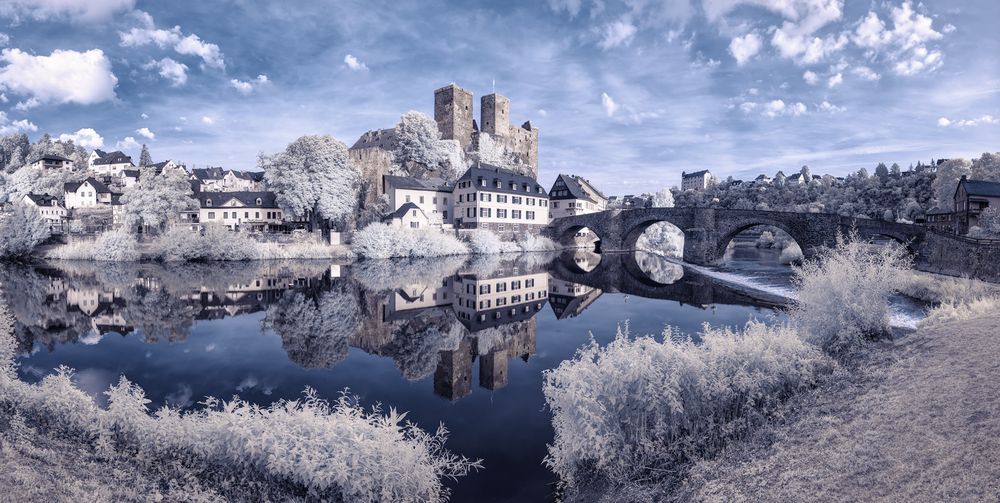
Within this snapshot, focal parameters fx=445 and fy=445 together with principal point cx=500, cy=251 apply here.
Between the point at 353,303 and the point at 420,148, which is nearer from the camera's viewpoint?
the point at 353,303

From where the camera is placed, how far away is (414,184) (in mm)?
58375

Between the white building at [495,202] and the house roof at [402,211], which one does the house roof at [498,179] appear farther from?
the house roof at [402,211]

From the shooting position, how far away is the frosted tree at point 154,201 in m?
48.0

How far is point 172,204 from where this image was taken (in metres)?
49.5

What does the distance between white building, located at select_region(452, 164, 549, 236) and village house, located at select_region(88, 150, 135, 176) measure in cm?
8088

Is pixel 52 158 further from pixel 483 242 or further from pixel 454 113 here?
pixel 483 242

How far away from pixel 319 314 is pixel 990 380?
20164 mm

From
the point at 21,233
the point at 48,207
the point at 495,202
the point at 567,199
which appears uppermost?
the point at 567,199

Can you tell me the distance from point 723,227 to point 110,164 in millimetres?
116429

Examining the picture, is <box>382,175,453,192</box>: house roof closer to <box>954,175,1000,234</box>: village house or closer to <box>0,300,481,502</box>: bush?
<box>0,300,481,502</box>: bush

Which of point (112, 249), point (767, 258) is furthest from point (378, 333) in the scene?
point (767, 258)

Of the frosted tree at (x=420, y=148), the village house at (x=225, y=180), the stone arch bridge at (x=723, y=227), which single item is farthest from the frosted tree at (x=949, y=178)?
the village house at (x=225, y=180)

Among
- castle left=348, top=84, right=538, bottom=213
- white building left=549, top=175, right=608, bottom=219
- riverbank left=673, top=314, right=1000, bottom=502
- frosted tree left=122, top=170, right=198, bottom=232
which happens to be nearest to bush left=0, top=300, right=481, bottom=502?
riverbank left=673, top=314, right=1000, bottom=502

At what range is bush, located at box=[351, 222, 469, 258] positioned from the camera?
152ft
